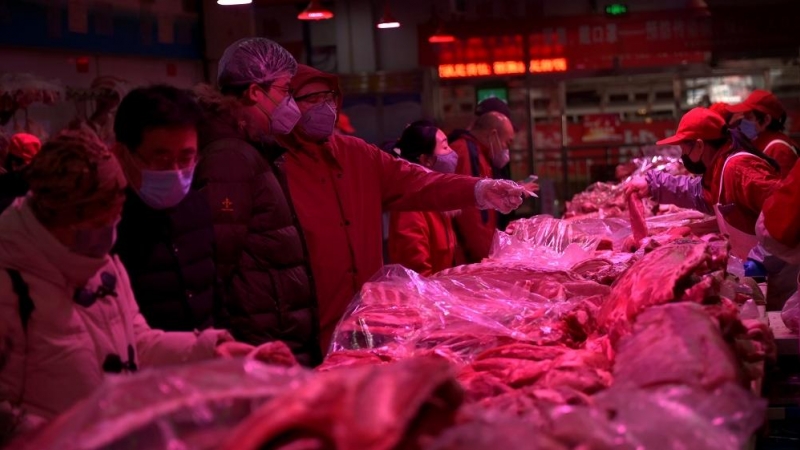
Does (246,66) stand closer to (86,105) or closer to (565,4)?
(86,105)

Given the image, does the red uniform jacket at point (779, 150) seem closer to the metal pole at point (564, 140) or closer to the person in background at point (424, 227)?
the person in background at point (424, 227)

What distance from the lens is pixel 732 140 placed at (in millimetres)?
6773

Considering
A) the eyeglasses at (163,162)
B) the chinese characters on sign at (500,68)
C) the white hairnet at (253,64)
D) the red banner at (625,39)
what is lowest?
the eyeglasses at (163,162)

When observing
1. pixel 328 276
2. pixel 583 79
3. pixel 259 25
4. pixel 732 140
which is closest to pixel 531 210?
pixel 583 79

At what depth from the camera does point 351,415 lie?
1655 millimetres

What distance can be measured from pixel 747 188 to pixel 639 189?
1.46 metres

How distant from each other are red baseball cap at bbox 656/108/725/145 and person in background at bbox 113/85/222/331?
398cm

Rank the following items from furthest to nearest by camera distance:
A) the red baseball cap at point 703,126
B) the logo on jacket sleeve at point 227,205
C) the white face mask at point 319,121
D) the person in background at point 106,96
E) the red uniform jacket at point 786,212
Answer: the person in background at point 106,96, the red baseball cap at point 703,126, the white face mask at point 319,121, the red uniform jacket at point 786,212, the logo on jacket sleeve at point 227,205

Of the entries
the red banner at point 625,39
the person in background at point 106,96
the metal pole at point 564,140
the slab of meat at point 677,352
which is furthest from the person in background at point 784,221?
the red banner at point 625,39

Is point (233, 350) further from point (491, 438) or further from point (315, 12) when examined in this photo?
point (315, 12)

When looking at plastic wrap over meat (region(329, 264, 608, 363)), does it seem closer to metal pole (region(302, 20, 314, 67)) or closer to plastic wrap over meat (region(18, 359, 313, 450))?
plastic wrap over meat (region(18, 359, 313, 450))

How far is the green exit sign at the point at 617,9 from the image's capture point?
1481cm

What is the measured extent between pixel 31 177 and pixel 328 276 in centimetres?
244

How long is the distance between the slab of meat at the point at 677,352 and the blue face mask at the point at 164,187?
1451 mm
